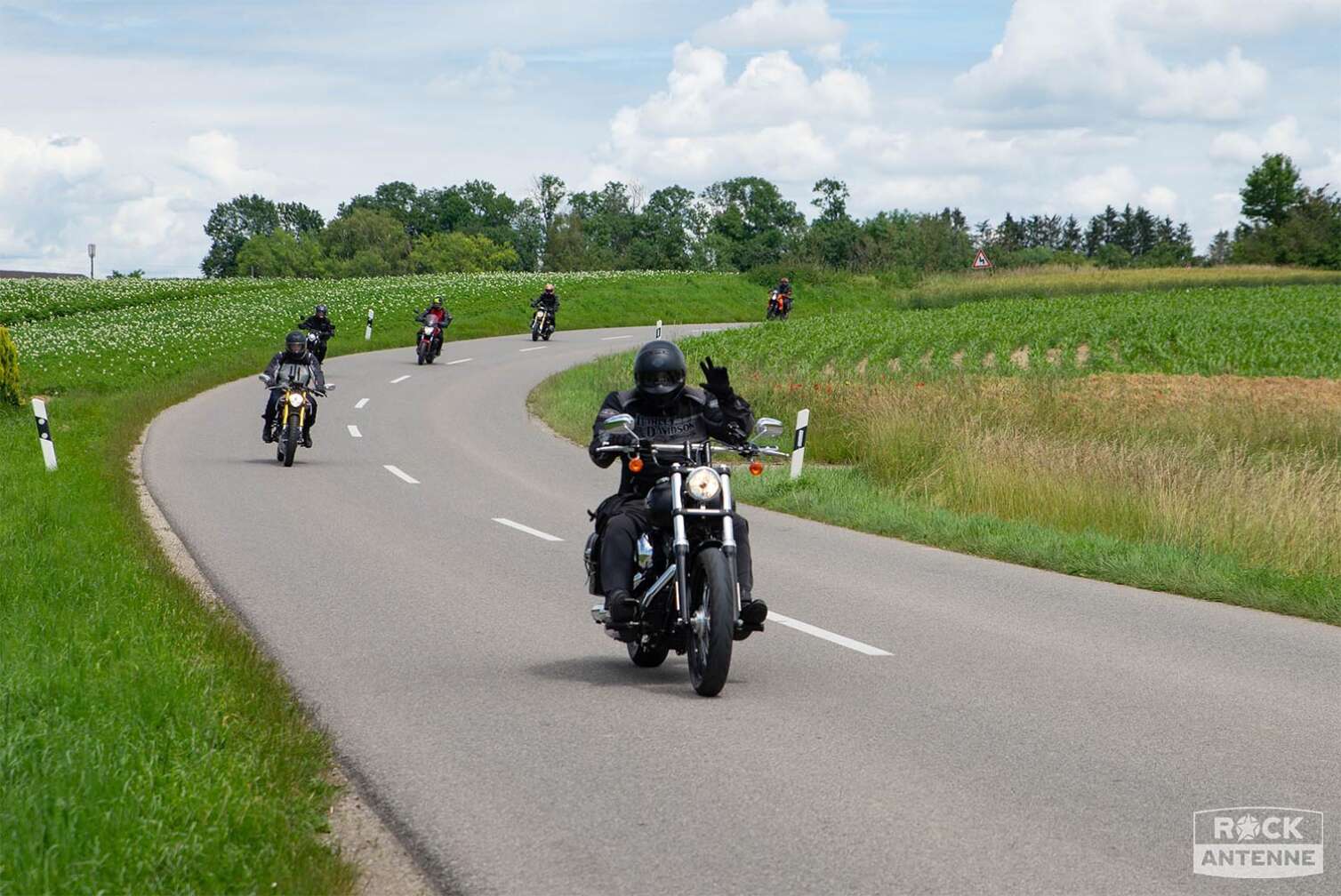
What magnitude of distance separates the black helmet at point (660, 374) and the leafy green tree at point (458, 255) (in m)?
149

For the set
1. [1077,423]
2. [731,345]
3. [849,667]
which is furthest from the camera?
[731,345]

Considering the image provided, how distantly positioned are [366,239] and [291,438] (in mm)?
A: 147299

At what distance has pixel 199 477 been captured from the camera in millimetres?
17953

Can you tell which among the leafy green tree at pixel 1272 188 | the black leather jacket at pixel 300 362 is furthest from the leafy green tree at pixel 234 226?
the black leather jacket at pixel 300 362

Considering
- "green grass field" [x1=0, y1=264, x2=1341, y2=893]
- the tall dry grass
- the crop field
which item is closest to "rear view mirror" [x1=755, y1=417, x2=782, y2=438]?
"green grass field" [x1=0, y1=264, x2=1341, y2=893]

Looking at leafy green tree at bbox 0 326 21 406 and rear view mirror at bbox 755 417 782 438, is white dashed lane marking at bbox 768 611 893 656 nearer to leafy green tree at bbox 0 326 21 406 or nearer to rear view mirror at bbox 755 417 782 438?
rear view mirror at bbox 755 417 782 438

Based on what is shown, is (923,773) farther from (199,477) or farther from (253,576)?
(199,477)

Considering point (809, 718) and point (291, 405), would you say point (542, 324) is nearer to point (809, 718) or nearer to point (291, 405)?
point (291, 405)

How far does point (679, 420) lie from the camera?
7578 millimetres

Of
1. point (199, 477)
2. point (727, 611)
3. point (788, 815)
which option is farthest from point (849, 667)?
point (199, 477)

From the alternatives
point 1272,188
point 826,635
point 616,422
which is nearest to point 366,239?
point 1272,188

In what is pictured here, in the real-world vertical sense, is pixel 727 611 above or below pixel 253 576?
above

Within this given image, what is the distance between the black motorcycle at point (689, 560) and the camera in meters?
6.88

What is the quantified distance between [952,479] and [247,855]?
1256 centimetres
